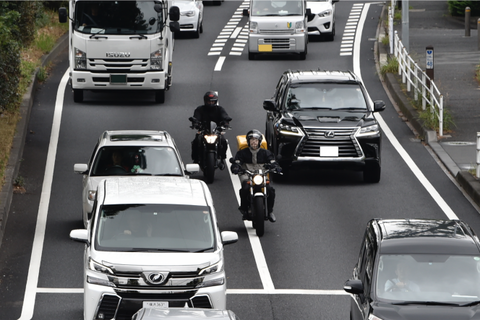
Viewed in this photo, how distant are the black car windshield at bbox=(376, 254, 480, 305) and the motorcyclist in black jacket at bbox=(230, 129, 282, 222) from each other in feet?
21.1

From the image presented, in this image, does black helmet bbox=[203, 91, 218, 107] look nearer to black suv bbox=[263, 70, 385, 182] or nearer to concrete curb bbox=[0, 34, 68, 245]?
black suv bbox=[263, 70, 385, 182]

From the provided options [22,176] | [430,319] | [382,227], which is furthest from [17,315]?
[22,176]

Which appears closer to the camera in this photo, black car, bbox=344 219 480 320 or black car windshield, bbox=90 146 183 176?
black car, bbox=344 219 480 320

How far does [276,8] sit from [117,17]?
1011cm

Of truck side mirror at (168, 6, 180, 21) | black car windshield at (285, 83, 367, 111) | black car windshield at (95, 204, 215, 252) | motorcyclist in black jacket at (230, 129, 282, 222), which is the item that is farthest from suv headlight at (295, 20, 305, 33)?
black car windshield at (95, 204, 215, 252)

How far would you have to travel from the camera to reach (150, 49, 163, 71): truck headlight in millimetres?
26156

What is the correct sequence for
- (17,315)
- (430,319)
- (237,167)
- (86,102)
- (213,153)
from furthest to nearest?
(86,102) → (213,153) → (237,167) → (17,315) → (430,319)

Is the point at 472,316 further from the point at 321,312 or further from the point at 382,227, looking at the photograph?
the point at 321,312

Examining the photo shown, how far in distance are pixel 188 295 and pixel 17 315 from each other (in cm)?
275

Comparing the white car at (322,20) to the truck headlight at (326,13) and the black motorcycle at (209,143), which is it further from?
the black motorcycle at (209,143)

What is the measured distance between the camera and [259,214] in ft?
52.2

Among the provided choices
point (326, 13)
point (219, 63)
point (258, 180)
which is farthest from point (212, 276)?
point (326, 13)

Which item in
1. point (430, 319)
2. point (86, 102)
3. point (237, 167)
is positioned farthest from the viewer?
point (86, 102)

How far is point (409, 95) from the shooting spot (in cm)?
2792
